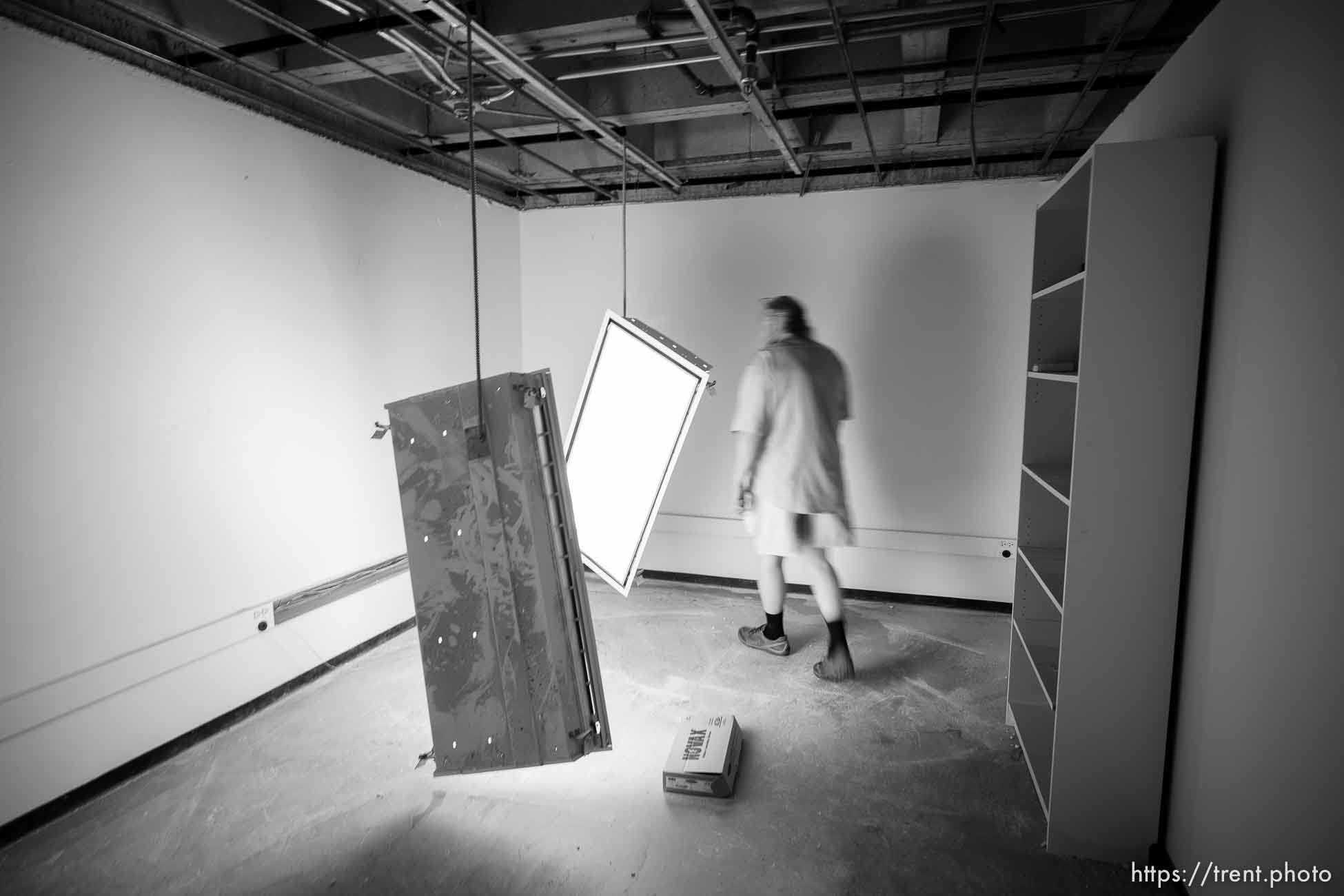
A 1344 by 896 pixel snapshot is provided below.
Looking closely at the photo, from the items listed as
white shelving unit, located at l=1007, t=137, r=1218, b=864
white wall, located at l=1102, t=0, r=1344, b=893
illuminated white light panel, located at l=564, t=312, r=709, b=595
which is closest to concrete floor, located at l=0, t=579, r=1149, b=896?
white shelving unit, located at l=1007, t=137, r=1218, b=864

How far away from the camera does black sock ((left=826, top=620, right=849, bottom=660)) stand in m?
2.96

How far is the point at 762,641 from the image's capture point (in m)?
3.33

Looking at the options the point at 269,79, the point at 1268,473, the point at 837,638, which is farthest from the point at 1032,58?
the point at 269,79

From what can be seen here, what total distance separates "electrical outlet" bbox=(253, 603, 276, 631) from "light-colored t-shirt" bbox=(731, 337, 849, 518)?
206 cm

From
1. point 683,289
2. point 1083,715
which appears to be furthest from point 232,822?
point 683,289

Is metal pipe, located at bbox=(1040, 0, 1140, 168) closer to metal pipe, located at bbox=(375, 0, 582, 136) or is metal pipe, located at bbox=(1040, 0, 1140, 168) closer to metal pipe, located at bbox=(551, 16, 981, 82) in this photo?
metal pipe, located at bbox=(551, 16, 981, 82)

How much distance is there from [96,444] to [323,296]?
3.62ft

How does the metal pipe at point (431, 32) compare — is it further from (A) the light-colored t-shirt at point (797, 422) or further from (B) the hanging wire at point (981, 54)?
(B) the hanging wire at point (981, 54)

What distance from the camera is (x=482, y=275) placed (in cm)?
416

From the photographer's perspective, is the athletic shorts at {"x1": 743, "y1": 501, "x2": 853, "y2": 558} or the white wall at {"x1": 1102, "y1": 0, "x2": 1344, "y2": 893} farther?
the athletic shorts at {"x1": 743, "y1": 501, "x2": 853, "y2": 558}

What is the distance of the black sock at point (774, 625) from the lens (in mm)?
3279

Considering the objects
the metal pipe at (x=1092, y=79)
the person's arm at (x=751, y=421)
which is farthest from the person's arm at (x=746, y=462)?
the metal pipe at (x=1092, y=79)

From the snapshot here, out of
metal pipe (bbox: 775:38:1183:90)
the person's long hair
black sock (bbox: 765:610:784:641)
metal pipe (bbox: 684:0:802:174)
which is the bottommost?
black sock (bbox: 765:610:784:641)

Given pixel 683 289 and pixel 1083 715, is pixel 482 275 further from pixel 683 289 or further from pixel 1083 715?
pixel 1083 715
